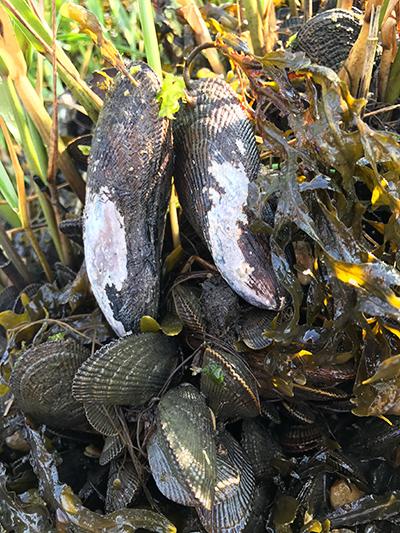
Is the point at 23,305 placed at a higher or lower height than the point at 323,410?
higher

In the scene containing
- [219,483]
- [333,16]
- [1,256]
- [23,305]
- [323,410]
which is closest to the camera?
[219,483]

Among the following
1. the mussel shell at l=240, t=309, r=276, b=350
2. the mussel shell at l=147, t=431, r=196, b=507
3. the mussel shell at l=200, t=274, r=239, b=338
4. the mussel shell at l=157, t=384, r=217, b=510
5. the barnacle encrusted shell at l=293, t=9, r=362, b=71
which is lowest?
the mussel shell at l=147, t=431, r=196, b=507

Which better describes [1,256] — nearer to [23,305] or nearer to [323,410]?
[23,305]

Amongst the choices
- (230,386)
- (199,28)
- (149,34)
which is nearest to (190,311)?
(230,386)

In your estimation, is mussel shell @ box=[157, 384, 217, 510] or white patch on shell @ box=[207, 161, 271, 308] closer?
mussel shell @ box=[157, 384, 217, 510]

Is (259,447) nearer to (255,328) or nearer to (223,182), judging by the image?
(255,328)

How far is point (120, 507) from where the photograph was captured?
1.11m

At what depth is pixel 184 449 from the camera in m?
1.00

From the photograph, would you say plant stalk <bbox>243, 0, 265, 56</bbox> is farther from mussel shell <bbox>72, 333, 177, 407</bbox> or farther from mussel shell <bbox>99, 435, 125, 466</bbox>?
mussel shell <bbox>99, 435, 125, 466</bbox>

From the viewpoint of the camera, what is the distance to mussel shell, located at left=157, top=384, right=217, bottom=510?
966 millimetres

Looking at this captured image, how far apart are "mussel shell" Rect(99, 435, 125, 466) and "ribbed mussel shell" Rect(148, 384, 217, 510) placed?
3.1 inches

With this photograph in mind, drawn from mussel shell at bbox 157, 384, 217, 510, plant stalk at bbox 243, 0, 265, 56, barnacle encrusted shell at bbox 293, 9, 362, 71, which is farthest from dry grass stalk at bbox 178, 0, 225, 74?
mussel shell at bbox 157, 384, 217, 510

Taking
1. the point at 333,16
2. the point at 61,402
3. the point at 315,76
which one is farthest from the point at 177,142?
the point at 61,402

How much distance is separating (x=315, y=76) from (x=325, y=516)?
80 centimetres
